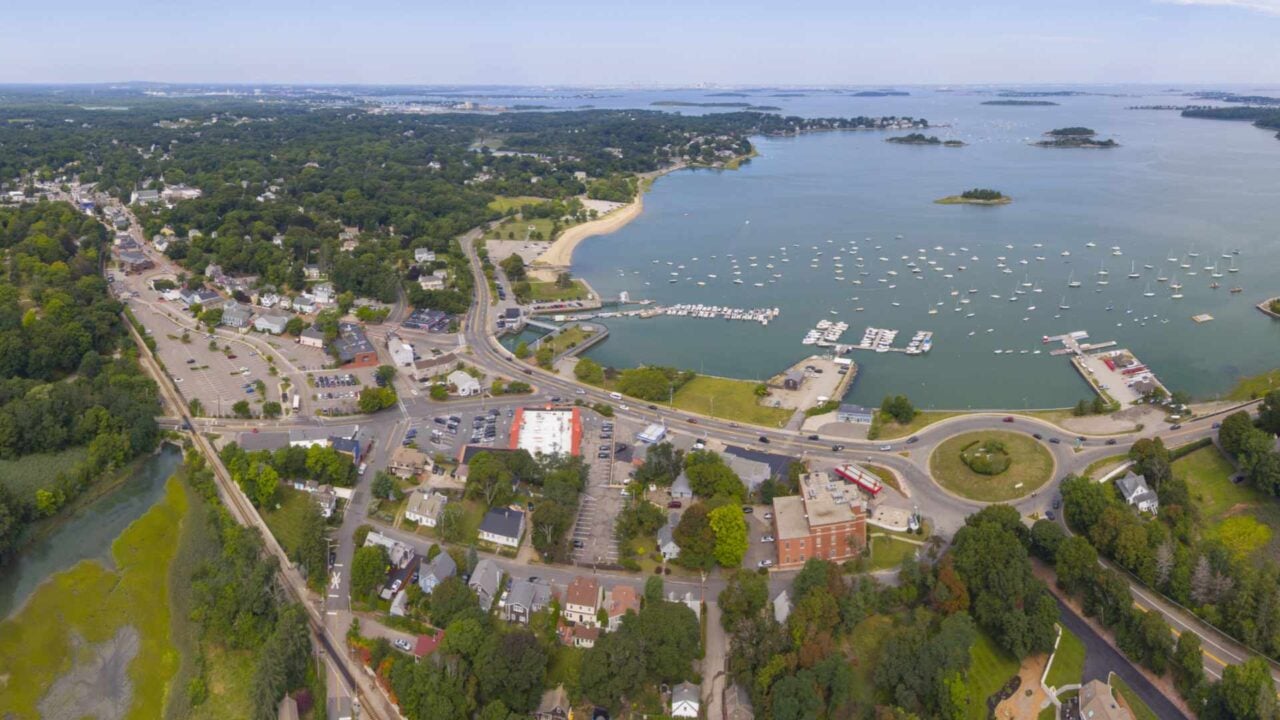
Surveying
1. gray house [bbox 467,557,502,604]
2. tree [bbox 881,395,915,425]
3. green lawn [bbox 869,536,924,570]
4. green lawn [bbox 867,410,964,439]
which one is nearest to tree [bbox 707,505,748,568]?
green lawn [bbox 869,536,924,570]

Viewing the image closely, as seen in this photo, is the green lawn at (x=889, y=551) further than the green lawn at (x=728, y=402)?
No

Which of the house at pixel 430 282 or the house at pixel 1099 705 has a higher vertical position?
the house at pixel 430 282

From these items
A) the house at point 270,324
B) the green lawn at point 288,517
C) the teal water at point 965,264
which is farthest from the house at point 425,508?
the house at point 270,324

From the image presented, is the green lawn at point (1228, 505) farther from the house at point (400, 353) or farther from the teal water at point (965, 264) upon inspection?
the house at point (400, 353)

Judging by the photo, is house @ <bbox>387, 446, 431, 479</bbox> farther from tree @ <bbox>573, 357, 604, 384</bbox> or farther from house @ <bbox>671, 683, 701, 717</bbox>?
house @ <bbox>671, 683, 701, 717</bbox>

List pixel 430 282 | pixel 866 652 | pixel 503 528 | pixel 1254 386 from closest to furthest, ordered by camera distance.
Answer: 1. pixel 866 652
2. pixel 503 528
3. pixel 1254 386
4. pixel 430 282

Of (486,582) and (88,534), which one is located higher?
(486,582)

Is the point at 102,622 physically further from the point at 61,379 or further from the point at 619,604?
the point at 61,379

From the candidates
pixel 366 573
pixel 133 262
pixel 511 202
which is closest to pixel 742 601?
pixel 366 573
